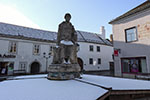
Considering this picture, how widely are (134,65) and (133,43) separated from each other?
2.22 metres

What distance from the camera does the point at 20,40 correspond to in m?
15.7

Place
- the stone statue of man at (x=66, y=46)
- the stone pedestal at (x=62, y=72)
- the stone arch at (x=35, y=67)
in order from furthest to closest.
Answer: the stone arch at (x=35, y=67)
the stone statue of man at (x=66, y=46)
the stone pedestal at (x=62, y=72)

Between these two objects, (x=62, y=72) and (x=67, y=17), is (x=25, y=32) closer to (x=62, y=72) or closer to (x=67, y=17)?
(x=67, y=17)

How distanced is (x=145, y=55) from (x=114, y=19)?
531 centimetres

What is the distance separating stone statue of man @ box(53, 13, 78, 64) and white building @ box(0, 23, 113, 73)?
12095mm

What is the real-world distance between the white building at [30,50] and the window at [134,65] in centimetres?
1031

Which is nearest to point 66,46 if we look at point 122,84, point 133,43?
point 122,84

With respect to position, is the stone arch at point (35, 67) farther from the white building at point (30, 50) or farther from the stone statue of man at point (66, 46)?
the stone statue of man at point (66, 46)

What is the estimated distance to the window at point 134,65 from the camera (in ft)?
29.8

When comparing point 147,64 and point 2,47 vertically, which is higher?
point 2,47

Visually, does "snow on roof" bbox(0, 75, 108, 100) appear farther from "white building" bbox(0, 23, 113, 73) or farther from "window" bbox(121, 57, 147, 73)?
"white building" bbox(0, 23, 113, 73)

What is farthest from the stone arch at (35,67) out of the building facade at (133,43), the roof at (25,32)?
the building facade at (133,43)

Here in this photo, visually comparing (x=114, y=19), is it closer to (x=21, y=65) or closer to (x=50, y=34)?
(x=50, y=34)

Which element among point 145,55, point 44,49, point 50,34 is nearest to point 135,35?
point 145,55
